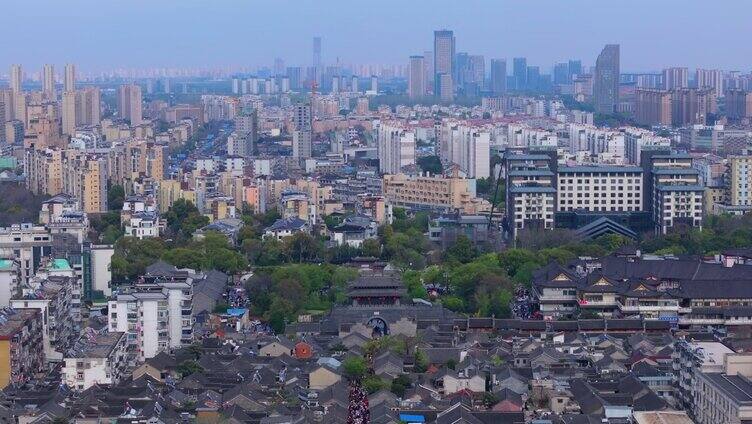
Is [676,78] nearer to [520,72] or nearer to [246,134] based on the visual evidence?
[520,72]

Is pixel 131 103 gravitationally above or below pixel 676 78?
below

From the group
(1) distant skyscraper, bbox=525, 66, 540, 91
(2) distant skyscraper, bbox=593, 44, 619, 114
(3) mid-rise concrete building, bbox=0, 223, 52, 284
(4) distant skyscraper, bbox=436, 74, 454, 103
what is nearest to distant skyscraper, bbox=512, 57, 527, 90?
(1) distant skyscraper, bbox=525, 66, 540, 91

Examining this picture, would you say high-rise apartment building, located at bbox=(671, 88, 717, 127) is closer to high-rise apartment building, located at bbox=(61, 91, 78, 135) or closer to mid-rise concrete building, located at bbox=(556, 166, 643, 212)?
high-rise apartment building, located at bbox=(61, 91, 78, 135)

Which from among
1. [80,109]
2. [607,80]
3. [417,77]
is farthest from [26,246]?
[417,77]

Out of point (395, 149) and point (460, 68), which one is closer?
point (395, 149)

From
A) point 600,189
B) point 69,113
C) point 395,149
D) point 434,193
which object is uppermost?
point 69,113

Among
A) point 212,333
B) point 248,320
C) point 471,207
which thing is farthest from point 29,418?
point 471,207

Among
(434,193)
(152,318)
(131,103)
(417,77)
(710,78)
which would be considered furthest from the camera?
(417,77)

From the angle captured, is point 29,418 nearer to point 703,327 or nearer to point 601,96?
point 703,327
